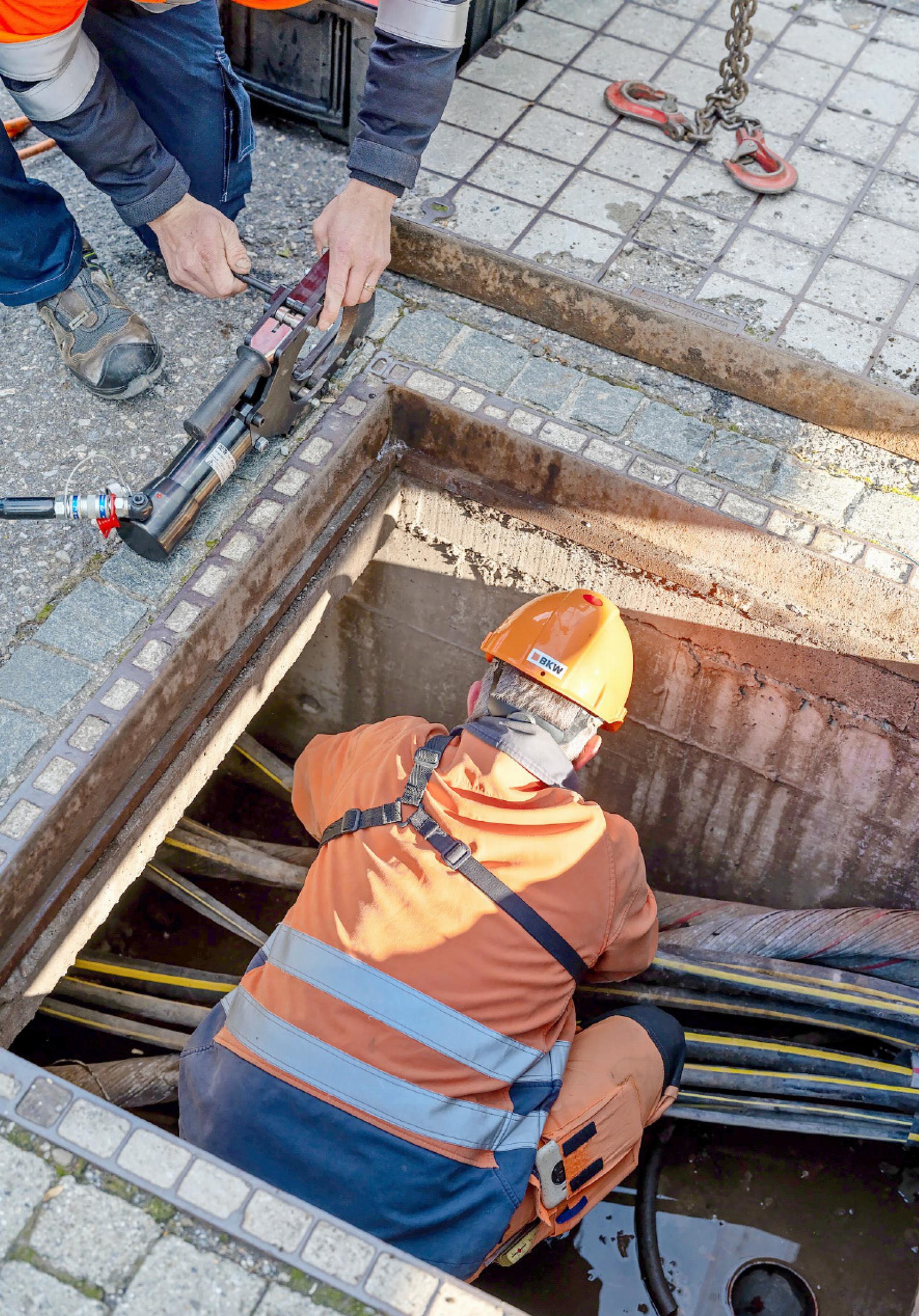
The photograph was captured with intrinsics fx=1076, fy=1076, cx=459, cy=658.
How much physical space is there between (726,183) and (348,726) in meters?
2.98

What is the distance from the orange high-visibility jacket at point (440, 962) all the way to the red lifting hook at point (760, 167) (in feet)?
9.74

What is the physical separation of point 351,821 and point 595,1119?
41.0 inches

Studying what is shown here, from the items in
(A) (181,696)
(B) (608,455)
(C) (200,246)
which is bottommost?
(A) (181,696)

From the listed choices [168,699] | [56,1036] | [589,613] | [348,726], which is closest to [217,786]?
[348,726]

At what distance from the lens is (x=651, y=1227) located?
146 inches

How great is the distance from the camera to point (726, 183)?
4.51 metres

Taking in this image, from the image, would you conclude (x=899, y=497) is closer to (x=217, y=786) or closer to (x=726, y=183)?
(x=726, y=183)

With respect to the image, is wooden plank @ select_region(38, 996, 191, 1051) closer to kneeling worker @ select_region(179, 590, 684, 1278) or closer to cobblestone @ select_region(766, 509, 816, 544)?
kneeling worker @ select_region(179, 590, 684, 1278)

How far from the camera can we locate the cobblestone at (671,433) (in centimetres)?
378

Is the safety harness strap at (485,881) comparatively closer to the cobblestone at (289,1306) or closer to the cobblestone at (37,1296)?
the cobblestone at (289,1306)

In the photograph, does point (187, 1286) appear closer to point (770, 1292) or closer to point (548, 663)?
point (548, 663)

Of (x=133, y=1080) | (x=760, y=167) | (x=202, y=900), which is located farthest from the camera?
(x=760, y=167)

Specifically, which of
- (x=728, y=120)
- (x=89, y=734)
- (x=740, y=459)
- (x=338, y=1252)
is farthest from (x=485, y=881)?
(x=728, y=120)

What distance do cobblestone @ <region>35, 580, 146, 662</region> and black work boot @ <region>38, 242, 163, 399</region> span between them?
2.54ft
